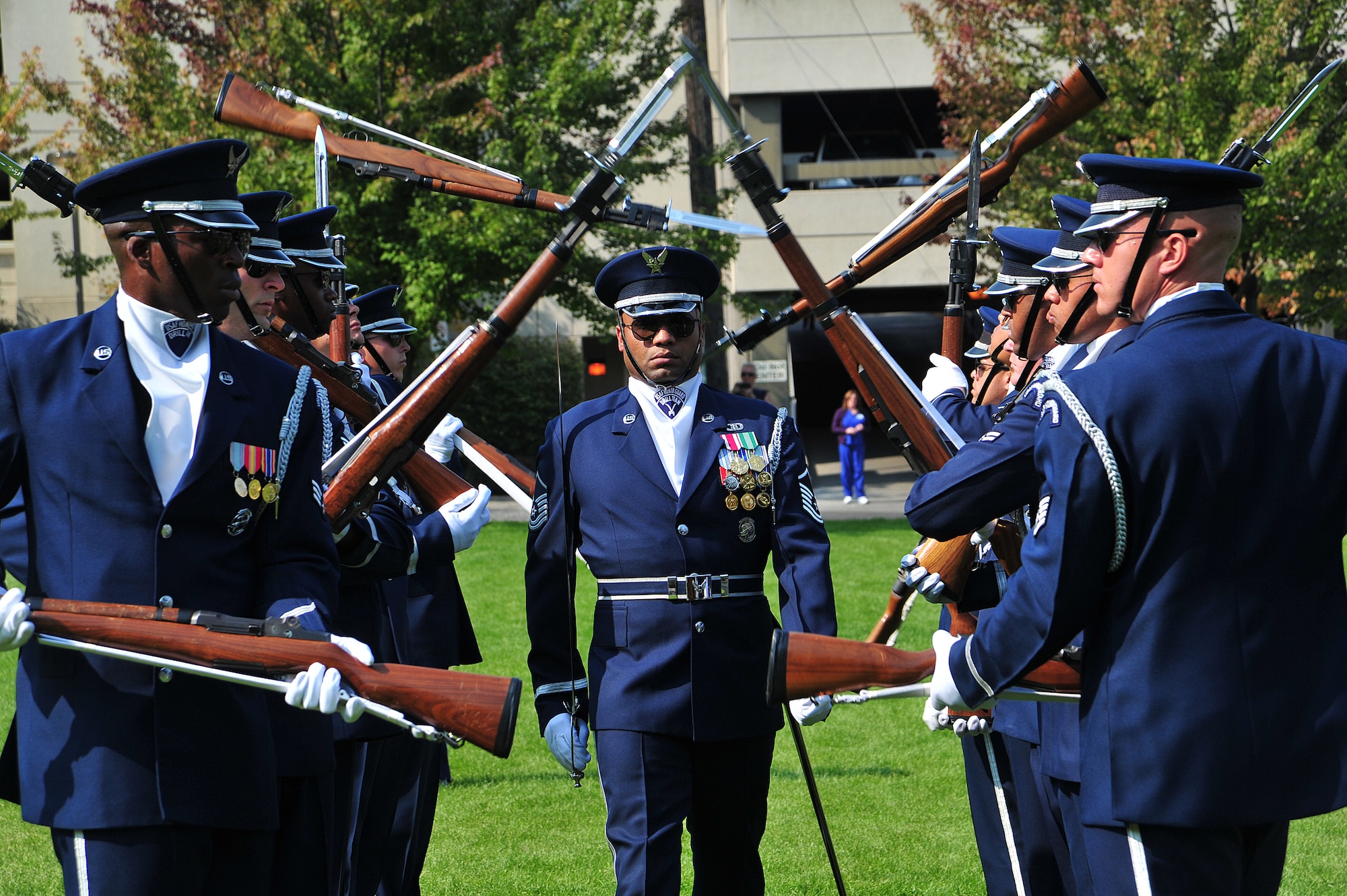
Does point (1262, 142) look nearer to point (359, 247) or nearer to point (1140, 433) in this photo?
point (1140, 433)

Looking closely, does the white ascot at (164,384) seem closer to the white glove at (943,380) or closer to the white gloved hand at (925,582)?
the white gloved hand at (925,582)

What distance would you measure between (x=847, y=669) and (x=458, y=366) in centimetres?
186

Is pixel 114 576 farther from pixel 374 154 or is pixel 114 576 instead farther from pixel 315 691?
pixel 374 154

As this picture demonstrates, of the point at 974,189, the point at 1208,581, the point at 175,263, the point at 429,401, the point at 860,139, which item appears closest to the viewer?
the point at 1208,581

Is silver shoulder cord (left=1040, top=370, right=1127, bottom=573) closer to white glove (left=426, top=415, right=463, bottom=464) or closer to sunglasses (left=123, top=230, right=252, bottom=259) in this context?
sunglasses (left=123, top=230, right=252, bottom=259)

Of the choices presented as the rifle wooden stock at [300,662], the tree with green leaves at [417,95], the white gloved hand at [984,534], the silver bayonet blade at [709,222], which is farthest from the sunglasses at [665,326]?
the tree with green leaves at [417,95]

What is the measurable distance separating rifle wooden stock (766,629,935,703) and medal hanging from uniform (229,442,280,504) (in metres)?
1.35

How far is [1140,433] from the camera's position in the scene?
294cm

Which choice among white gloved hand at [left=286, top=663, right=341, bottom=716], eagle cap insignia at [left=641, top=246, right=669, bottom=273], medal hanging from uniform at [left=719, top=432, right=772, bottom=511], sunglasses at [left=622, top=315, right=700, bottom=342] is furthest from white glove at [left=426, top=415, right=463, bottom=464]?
white gloved hand at [left=286, top=663, right=341, bottom=716]

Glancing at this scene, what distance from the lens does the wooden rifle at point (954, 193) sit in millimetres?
5215

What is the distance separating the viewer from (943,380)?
5207mm

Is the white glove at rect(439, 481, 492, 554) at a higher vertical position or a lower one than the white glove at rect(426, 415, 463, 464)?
lower

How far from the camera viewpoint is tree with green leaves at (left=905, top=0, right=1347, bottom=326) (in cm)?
1580

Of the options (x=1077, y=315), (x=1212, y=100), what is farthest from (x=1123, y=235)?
(x=1212, y=100)
